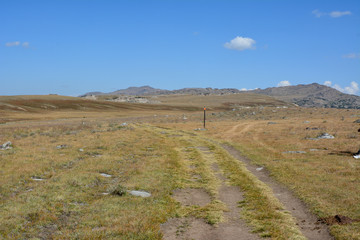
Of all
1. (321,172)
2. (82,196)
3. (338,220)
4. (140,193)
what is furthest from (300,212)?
(82,196)

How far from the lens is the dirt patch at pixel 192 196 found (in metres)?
13.0

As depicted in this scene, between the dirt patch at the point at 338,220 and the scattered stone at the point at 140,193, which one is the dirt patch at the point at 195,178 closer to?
the scattered stone at the point at 140,193

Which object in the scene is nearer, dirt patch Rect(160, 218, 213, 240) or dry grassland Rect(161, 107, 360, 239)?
dirt patch Rect(160, 218, 213, 240)

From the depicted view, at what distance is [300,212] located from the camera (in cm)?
1158

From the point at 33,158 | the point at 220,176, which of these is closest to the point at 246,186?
the point at 220,176

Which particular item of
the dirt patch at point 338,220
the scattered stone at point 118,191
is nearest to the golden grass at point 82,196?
the scattered stone at point 118,191

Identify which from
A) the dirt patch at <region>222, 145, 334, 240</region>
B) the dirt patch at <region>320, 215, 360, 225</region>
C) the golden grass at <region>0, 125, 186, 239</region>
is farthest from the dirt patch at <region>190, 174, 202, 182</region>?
the dirt patch at <region>320, 215, 360, 225</region>

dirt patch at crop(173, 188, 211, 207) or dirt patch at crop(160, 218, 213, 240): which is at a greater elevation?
dirt patch at crop(160, 218, 213, 240)

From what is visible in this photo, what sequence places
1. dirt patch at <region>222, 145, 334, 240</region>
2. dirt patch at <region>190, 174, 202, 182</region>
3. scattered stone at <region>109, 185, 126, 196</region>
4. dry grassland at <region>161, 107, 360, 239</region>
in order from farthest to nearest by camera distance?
dirt patch at <region>190, 174, 202, 182</region> → scattered stone at <region>109, 185, 126, 196</region> → dry grassland at <region>161, 107, 360, 239</region> → dirt patch at <region>222, 145, 334, 240</region>

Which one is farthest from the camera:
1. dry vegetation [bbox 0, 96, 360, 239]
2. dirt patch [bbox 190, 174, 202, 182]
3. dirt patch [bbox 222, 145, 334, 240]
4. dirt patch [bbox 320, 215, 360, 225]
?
dirt patch [bbox 190, 174, 202, 182]

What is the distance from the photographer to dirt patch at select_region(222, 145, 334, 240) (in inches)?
378

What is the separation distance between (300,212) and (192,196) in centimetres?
484

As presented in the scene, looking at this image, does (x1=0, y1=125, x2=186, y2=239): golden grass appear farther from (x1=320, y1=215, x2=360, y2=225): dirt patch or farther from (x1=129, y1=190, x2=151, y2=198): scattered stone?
(x1=320, y1=215, x2=360, y2=225): dirt patch

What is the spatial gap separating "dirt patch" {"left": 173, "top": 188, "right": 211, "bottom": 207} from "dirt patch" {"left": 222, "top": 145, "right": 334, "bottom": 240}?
3.44 meters
